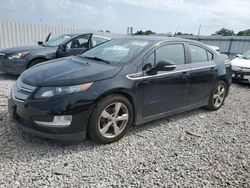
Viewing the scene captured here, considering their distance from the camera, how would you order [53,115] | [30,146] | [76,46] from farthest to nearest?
1. [76,46]
2. [30,146]
3. [53,115]

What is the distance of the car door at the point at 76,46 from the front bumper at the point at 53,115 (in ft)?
13.5

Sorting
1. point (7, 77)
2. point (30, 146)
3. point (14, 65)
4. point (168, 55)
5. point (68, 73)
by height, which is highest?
point (168, 55)

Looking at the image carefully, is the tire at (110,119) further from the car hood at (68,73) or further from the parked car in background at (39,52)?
the parked car in background at (39,52)

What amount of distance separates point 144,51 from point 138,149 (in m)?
1.50

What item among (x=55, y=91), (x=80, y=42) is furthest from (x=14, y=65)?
(x=55, y=91)

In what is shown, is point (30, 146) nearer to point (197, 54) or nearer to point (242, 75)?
point (197, 54)

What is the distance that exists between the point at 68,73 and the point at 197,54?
8.61 feet

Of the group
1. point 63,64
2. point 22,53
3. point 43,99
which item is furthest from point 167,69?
point 22,53

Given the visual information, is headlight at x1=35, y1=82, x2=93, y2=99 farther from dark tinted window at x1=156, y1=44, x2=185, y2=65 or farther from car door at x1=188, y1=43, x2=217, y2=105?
car door at x1=188, y1=43, x2=217, y2=105

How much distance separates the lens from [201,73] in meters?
4.40

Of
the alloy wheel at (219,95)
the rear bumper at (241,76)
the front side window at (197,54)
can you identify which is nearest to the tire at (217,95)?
the alloy wheel at (219,95)

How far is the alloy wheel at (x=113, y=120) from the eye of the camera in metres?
3.23

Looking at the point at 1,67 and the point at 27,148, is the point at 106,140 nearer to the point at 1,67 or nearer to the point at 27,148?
the point at 27,148

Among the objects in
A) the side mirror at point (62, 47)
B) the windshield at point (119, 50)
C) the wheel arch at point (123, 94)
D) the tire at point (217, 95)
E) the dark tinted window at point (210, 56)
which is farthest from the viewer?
the side mirror at point (62, 47)
